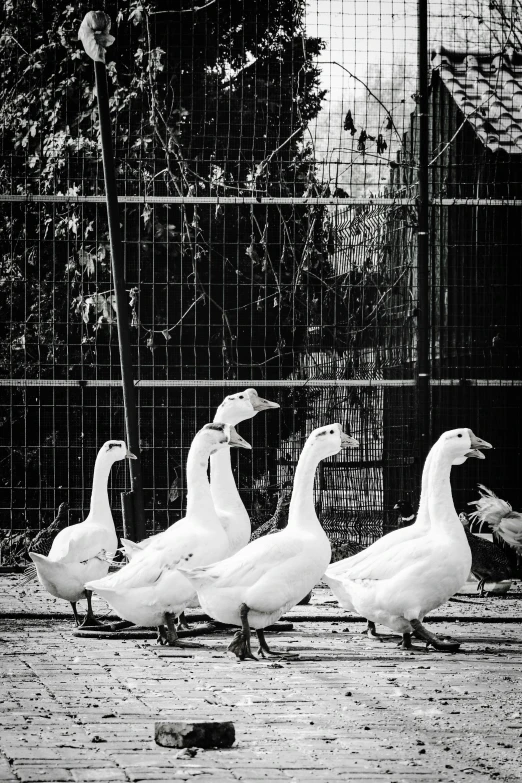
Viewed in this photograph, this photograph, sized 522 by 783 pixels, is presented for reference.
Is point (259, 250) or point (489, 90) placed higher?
point (489, 90)

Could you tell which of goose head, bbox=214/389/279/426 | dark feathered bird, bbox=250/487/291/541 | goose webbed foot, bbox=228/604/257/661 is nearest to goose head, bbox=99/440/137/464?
goose head, bbox=214/389/279/426

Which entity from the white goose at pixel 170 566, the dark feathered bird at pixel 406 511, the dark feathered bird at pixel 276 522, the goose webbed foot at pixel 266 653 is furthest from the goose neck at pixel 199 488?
the dark feathered bird at pixel 406 511

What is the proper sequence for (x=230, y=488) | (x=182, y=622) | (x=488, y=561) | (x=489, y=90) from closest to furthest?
(x=182, y=622) < (x=230, y=488) < (x=488, y=561) < (x=489, y=90)

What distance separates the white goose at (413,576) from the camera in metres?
6.98

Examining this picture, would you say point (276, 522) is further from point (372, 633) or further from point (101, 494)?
point (372, 633)

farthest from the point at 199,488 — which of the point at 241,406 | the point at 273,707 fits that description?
the point at 273,707

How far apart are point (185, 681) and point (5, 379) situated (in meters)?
5.48

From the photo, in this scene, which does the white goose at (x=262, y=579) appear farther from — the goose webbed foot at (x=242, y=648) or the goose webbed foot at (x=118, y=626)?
the goose webbed foot at (x=118, y=626)

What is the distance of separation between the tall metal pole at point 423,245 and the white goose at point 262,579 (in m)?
3.76

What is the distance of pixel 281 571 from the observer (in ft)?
22.2

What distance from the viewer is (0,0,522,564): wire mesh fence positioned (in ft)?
35.5

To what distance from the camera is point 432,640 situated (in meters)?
6.94

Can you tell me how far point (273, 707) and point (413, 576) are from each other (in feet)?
6.57

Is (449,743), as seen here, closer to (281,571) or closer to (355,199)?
(281,571)
